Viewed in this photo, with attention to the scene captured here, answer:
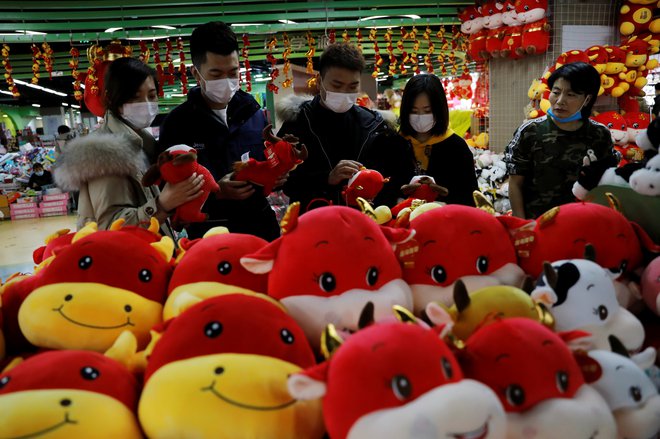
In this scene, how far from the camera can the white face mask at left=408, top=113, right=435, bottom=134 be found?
90.0 inches

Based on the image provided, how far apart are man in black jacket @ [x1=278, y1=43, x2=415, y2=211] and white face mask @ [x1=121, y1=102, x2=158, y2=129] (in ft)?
1.91

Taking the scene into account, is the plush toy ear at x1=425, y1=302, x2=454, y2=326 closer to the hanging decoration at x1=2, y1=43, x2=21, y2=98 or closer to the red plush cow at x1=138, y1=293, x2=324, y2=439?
the red plush cow at x1=138, y1=293, x2=324, y2=439

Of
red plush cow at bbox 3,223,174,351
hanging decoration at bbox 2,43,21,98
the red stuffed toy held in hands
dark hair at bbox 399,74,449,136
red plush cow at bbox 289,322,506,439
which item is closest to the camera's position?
red plush cow at bbox 289,322,506,439

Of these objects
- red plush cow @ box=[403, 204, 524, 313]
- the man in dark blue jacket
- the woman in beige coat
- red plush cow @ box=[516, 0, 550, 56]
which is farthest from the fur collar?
red plush cow @ box=[516, 0, 550, 56]

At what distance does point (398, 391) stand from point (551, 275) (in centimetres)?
49

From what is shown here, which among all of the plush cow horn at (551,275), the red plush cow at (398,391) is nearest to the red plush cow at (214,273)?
the red plush cow at (398,391)

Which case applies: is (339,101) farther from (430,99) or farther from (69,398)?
(69,398)

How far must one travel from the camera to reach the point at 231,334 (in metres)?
0.82

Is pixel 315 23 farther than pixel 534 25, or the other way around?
pixel 315 23

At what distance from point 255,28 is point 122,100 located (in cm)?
568

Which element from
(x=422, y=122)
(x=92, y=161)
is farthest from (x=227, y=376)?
(x=422, y=122)

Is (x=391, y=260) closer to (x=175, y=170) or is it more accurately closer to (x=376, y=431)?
(x=376, y=431)

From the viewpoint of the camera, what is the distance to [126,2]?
6242mm

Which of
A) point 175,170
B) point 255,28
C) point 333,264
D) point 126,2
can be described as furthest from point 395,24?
point 333,264
